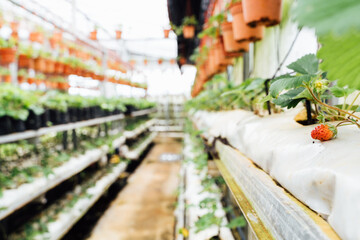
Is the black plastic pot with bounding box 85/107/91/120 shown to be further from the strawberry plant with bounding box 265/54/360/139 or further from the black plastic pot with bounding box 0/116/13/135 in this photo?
the strawberry plant with bounding box 265/54/360/139

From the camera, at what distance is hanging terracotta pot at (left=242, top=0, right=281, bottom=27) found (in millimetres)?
1204

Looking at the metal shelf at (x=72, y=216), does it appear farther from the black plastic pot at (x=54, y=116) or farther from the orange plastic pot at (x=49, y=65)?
the orange plastic pot at (x=49, y=65)

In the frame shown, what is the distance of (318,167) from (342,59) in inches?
8.5

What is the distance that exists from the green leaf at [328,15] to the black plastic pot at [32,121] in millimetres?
2402

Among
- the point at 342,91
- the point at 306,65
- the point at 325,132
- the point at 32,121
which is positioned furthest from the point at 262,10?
the point at 32,121

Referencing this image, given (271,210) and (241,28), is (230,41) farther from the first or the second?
(271,210)

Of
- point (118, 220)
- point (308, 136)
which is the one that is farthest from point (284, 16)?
point (118, 220)

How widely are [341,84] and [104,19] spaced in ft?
28.4

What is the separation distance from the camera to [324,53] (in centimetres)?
30

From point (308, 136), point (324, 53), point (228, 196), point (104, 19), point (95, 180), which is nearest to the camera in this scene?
point (324, 53)

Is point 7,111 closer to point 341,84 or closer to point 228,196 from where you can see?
point 228,196

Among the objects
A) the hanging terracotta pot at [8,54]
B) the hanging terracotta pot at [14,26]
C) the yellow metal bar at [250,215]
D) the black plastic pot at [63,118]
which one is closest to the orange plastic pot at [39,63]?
the hanging terracotta pot at [14,26]

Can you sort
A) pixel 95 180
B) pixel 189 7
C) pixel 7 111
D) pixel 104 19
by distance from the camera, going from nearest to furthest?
pixel 7 111
pixel 95 180
pixel 189 7
pixel 104 19

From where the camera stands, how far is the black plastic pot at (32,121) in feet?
7.17
